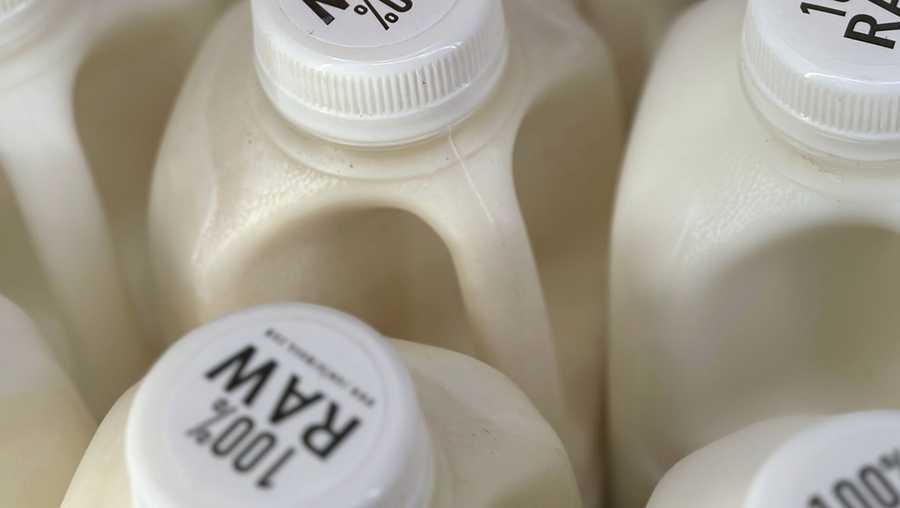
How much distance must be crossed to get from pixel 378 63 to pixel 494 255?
0.11 m

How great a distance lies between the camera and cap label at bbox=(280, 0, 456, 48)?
57 centimetres

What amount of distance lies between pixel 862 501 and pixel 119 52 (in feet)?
1.53

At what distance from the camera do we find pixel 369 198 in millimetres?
597

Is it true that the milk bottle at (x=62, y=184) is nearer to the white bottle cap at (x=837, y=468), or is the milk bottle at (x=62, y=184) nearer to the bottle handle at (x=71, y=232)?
the bottle handle at (x=71, y=232)

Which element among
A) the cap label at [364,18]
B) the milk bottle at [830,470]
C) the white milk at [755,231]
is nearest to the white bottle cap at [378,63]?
the cap label at [364,18]

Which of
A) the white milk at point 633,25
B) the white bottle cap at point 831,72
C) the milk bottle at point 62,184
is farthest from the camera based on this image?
the white milk at point 633,25

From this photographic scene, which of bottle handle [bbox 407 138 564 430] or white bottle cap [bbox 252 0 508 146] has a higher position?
white bottle cap [bbox 252 0 508 146]

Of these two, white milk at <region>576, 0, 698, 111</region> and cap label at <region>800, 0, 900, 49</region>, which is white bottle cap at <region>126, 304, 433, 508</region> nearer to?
cap label at <region>800, 0, 900, 49</region>

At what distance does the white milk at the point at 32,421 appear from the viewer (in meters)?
0.56

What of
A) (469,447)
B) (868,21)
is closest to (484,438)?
(469,447)

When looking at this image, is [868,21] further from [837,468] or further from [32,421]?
[32,421]

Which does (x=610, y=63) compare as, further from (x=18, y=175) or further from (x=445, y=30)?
(x=18, y=175)

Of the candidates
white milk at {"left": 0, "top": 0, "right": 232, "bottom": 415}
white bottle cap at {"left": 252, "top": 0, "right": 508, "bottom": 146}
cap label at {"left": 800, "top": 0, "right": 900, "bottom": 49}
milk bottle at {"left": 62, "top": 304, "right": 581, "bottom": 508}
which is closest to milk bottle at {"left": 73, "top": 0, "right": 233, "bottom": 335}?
white milk at {"left": 0, "top": 0, "right": 232, "bottom": 415}

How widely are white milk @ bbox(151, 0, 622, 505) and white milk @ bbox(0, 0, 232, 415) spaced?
0.14 feet
